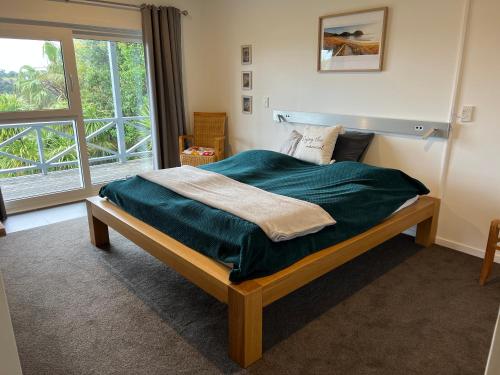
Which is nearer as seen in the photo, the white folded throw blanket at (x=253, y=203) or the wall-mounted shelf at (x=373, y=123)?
the white folded throw blanket at (x=253, y=203)

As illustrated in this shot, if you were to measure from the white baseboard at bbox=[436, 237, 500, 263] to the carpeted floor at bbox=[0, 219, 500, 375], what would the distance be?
0.08 m

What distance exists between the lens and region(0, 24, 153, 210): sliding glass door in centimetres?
373

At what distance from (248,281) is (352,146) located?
2.01 meters

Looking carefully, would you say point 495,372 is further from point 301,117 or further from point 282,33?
point 282,33

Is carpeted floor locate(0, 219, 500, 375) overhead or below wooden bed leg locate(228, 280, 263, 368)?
below

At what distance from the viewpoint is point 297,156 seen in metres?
3.54

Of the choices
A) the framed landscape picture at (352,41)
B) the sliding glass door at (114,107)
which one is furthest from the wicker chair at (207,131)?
the framed landscape picture at (352,41)

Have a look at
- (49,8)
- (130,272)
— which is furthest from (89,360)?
(49,8)

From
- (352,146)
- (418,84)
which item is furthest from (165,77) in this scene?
(418,84)

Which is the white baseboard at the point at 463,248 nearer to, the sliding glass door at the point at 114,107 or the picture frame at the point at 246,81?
the picture frame at the point at 246,81

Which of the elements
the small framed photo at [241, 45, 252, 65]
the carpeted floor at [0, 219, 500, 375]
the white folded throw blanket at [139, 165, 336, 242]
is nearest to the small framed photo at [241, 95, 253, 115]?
the small framed photo at [241, 45, 252, 65]

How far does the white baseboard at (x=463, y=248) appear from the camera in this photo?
289cm

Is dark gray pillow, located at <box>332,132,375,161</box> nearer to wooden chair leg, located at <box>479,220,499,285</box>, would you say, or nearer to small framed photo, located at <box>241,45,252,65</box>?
wooden chair leg, located at <box>479,220,499,285</box>

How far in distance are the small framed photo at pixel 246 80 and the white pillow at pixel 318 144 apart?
4.07ft
